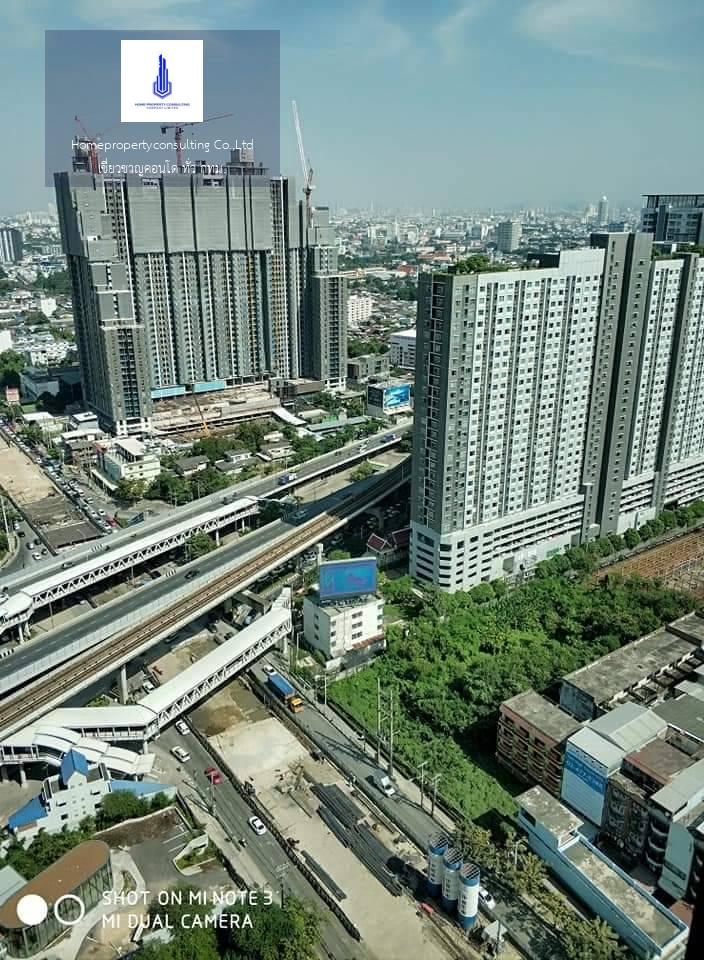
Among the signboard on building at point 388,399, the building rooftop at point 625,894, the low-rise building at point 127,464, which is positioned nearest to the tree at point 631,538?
the building rooftop at point 625,894

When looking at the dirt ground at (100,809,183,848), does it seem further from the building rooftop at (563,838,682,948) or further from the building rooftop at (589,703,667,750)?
the building rooftop at (589,703,667,750)

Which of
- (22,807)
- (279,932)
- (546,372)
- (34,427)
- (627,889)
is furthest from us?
(34,427)

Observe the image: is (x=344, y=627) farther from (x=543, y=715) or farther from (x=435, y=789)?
(x=543, y=715)

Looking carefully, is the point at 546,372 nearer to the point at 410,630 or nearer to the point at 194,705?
the point at 410,630

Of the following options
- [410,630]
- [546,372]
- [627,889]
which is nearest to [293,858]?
[627,889]

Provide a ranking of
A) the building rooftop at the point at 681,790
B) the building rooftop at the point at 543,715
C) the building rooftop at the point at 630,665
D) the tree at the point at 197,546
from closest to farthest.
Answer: the building rooftop at the point at 681,790 < the building rooftop at the point at 543,715 < the building rooftop at the point at 630,665 < the tree at the point at 197,546

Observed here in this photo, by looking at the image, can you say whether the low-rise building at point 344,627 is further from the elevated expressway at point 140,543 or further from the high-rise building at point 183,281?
the high-rise building at point 183,281

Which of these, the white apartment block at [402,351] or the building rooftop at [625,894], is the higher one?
the white apartment block at [402,351]
